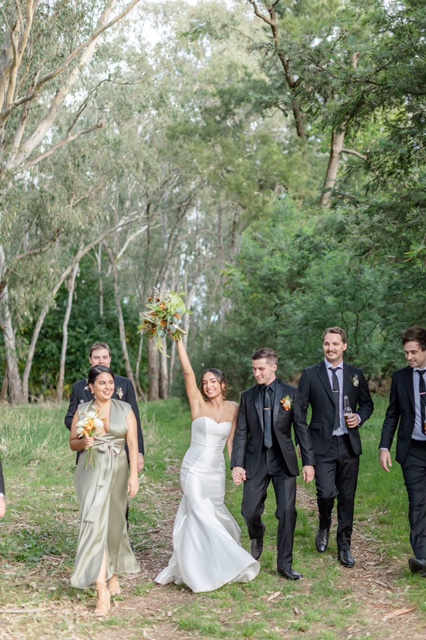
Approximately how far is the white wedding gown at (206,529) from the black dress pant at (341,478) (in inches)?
38.7

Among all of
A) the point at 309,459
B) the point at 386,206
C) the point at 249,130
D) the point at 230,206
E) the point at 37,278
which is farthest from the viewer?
the point at 230,206

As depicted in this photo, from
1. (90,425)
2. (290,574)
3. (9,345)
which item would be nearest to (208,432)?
(90,425)

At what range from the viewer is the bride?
6.84 m

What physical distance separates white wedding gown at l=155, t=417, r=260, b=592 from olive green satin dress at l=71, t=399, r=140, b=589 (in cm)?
45

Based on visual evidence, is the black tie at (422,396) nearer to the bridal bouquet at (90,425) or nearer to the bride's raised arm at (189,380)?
the bride's raised arm at (189,380)

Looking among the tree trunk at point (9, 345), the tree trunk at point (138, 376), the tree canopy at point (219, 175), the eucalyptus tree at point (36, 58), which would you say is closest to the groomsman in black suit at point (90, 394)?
the tree canopy at point (219, 175)

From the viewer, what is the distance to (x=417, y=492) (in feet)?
23.5

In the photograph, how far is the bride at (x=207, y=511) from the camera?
22.5 feet

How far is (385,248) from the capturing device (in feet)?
34.4

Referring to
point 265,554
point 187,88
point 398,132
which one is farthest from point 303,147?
point 265,554

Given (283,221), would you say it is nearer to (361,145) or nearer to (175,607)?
(361,145)

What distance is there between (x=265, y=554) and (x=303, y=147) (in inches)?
921

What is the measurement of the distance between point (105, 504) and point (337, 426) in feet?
7.77

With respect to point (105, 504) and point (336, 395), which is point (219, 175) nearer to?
point (336, 395)
